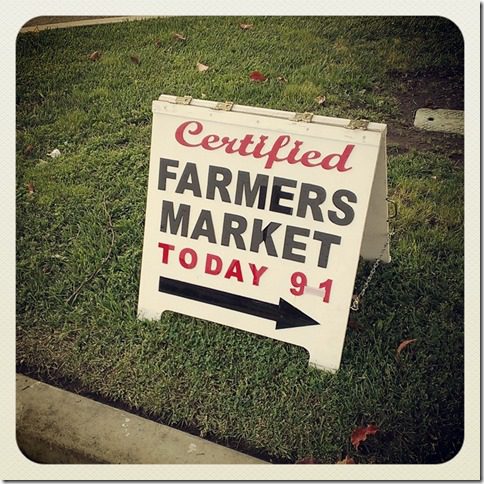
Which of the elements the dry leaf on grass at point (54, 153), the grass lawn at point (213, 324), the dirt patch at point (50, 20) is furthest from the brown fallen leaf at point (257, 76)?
the dry leaf on grass at point (54, 153)

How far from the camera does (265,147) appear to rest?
6.28ft

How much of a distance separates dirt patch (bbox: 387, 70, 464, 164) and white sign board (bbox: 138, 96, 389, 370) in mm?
401

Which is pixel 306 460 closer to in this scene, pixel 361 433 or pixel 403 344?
pixel 361 433

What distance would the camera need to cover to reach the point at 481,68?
79.3 inches

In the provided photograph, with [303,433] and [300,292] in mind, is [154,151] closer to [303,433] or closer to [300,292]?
[300,292]

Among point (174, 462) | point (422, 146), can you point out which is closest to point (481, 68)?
point (422, 146)

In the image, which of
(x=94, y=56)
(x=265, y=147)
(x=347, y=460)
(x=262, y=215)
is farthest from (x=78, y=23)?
(x=347, y=460)

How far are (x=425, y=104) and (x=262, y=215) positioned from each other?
0.90m

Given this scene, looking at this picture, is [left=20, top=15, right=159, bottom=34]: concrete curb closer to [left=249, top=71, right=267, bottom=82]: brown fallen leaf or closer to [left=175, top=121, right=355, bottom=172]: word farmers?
[left=175, top=121, right=355, bottom=172]: word farmers

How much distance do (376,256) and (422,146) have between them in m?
0.59

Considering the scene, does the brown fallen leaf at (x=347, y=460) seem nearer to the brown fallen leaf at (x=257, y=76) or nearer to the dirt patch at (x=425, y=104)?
the dirt patch at (x=425, y=104)

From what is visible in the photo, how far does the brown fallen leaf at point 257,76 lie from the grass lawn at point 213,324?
22 millimetres

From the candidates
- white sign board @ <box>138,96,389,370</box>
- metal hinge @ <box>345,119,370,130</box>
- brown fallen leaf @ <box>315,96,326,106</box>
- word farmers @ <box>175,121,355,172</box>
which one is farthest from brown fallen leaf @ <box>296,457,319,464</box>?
brown fallen leaf @ <box>315,96,326,106</box>

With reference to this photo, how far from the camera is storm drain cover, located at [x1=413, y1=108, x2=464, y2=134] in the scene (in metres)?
2.14
